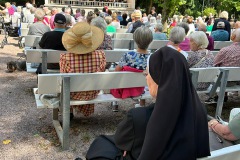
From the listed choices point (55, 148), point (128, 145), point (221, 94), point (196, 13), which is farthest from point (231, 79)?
point (196, 13)

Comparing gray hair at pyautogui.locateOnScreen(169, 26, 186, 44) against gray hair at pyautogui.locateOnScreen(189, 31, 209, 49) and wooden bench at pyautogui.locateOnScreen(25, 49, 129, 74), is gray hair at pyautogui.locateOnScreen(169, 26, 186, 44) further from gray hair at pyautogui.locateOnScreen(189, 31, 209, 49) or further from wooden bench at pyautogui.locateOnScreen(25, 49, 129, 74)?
wooden bench at pyautogui.locateOnScreen(25, 49, 129, 74)

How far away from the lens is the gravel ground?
4010 millimetres

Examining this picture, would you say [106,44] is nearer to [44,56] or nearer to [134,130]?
[44,56]

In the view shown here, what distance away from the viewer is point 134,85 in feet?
14.5

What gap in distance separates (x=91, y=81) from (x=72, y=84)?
10.3 inches

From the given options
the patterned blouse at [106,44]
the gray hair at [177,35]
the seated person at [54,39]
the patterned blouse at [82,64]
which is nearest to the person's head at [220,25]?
the patterned blouse at [106,44]

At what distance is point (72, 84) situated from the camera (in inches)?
154

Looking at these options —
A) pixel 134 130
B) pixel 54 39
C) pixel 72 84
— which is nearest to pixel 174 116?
pixel 134 130

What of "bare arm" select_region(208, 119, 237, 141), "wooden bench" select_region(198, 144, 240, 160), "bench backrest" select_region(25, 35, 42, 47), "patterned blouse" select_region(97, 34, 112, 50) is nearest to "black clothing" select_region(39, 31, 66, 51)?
"patterned blouse" select_region(97, 34, 112, 50)

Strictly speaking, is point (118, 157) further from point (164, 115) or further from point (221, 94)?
point (221, 94)

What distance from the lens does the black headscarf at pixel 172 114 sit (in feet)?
6.06

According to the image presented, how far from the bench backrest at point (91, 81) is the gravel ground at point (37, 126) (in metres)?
0.76

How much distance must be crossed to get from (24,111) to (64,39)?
1.66 metres

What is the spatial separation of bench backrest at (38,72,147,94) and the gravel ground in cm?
76
